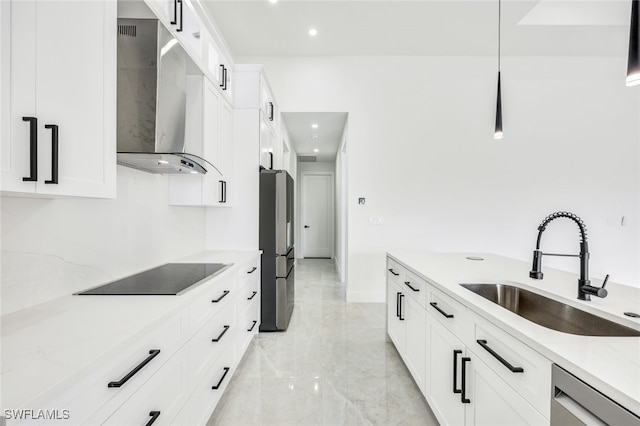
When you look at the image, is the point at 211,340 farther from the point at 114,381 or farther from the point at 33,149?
the point at 33,149

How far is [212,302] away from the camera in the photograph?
167 cm

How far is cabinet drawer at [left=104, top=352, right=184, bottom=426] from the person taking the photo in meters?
0.93

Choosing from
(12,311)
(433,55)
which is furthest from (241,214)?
(433,55)

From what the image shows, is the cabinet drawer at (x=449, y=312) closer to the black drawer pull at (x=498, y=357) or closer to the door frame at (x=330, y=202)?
the black drawer pull at (x=498, y=357)

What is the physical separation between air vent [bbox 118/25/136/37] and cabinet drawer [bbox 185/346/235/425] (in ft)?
5.88

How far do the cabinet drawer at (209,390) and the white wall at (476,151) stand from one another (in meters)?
2.51

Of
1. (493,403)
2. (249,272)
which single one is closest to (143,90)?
(249,272)

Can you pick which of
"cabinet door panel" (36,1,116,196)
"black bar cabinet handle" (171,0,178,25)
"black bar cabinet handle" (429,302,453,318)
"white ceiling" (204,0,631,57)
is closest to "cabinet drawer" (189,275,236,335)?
"cabinet door panel" (36,1,116,196)

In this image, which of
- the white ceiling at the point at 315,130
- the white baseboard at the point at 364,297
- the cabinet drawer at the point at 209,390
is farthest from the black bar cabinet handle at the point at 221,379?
the white ceiling at the point at 315,130

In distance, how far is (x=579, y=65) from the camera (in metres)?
4.16

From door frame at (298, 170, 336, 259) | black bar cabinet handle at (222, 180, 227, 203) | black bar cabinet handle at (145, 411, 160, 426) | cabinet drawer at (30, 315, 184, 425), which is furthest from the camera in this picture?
door frame at (298, 170, 336, 259)

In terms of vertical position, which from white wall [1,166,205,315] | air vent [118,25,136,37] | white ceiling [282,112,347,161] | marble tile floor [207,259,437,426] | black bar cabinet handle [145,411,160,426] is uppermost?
white ceiling [282,112,347,161]

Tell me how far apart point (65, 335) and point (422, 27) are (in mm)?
4229

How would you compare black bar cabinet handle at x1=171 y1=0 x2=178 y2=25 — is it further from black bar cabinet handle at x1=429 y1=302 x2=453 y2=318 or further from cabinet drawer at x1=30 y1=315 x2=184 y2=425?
black bar cabinet handle at x1=429 y1=302 x2=453 y2=318
